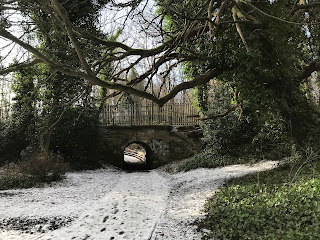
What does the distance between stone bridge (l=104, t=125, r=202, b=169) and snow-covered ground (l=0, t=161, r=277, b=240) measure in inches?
257

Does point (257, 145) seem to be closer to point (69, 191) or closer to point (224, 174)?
point (224, 174)

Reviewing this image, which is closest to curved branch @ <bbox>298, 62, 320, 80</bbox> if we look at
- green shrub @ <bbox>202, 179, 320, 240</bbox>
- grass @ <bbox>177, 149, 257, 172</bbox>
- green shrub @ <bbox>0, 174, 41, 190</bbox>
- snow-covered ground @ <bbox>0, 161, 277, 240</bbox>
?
snow-covered ground @ <bbox>0, 161, 277, 240</bbox>

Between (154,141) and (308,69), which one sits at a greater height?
(308,69)

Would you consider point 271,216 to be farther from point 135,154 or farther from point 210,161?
point 135,154

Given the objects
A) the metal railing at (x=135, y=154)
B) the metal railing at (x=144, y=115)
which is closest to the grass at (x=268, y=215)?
the metal railing at (x=144, y=115)

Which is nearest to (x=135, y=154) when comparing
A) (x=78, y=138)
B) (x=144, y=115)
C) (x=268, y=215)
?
(x=144, y=115)

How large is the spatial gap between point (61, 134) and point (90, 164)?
6.98 ft

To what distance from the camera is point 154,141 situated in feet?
52.1

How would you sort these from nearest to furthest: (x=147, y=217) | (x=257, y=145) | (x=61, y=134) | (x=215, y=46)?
(x=147, y=217) → (x=215, y=46) → (x=257, y=145) → (x=61, y=134)

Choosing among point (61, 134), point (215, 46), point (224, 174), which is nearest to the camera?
point (215, 46)

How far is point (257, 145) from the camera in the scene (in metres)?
10.8

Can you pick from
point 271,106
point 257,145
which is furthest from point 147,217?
point 257,145

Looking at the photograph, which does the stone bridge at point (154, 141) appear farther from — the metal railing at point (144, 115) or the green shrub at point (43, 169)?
the green shrub at point (43, 169)

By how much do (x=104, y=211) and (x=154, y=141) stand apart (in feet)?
33.3
